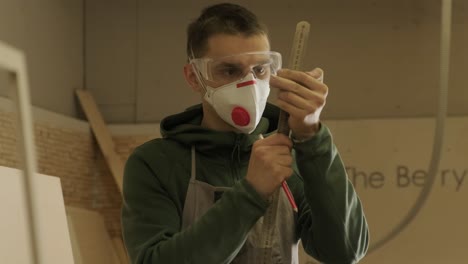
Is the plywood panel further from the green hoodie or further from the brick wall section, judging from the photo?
the green hoodie

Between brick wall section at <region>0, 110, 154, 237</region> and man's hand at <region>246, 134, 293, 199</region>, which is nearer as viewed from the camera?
man's hand at <region>246, 134, 293, 199</region>

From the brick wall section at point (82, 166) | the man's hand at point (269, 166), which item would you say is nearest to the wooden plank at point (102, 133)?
the brick wall section at point (82, 166)

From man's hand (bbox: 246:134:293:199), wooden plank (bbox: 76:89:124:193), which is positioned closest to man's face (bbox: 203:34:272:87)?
man's hand (bbox: 246:134:293:199)

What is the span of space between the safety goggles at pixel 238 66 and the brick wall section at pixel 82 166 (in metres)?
3.08

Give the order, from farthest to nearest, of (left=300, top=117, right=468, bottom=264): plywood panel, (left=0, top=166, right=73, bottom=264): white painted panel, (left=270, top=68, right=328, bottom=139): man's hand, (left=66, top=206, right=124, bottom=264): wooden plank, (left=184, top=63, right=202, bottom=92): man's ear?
(left=300, top=117, right=468, bottom=264): plywood panel → (left=66, top=206, right=124, bottom=264): wooden plank → (left=0, top=166, right=73, bottom=264): white painted panel → (left=184, top=63, right=202, bottom=92): man's ear → (left=270, top=68, right=328, bottom=139): man's hand

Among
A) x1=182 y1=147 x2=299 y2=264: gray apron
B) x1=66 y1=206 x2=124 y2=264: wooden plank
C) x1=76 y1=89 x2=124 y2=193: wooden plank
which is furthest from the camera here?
x1=76 y1=89 x2=124 y2=193: wooden plank

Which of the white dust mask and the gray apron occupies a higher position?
the white dust mask

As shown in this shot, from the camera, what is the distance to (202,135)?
4.46ft

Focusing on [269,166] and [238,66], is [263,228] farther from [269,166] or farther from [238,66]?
Answer: [238,66]

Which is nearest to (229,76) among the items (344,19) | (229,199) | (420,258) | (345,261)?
(229,199)

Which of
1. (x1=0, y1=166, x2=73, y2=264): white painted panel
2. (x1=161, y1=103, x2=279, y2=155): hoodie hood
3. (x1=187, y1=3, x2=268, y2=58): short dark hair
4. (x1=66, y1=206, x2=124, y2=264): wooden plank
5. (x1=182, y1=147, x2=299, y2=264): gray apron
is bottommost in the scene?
(x1=66, y1=206, x2=124, y2=264): wooden plank

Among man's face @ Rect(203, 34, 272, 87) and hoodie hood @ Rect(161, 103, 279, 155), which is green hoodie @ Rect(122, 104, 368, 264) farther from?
man's face @ Rect(203, 34, 272, 87)

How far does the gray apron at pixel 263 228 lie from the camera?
1.30 meters

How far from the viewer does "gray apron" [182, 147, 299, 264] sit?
1.30 meters
